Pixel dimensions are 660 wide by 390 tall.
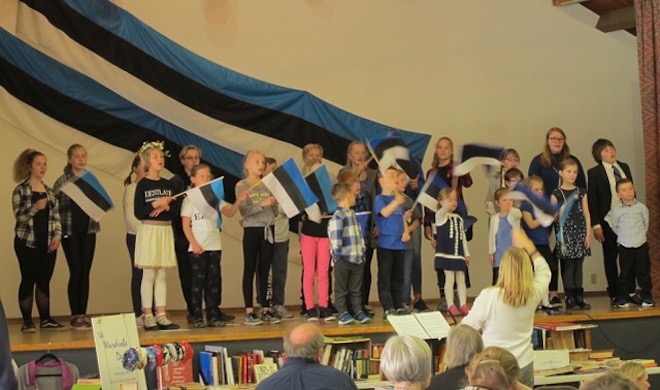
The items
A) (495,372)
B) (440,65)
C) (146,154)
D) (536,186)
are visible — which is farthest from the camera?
(440,65)

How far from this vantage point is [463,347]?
525 centimetres

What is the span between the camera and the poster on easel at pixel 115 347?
6312mm

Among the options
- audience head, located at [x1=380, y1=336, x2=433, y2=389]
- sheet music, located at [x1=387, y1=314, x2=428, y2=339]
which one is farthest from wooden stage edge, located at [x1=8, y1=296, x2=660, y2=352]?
audience head, located at [x1=380, y1=336, x2=433, y2=389]

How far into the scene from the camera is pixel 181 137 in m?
10.3

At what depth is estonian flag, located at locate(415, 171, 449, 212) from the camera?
8.83 meters

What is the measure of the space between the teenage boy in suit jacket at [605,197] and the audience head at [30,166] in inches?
187

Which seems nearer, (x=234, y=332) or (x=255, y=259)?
(x=234, y=332)

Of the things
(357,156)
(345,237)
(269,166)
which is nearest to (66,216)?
(269,166)

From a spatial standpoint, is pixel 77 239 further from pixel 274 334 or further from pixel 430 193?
pixel 430 193

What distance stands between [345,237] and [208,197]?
1113 mm

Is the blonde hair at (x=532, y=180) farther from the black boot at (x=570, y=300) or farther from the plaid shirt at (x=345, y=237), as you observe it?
the plaid shirt at (x=345, y=237)

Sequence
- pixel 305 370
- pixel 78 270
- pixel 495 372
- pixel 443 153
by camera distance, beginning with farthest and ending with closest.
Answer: pixel 443 153
pixel 78 270
pixel 305 370
pixel 495 372

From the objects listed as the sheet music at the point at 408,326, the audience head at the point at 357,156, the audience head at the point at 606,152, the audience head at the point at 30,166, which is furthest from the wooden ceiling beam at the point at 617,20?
the audience head at the point at 30,166

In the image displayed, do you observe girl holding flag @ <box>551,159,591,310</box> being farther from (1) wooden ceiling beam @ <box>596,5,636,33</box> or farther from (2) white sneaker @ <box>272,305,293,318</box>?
(1) wooden ceiling beam @ <box>596,5,636,33</box>
